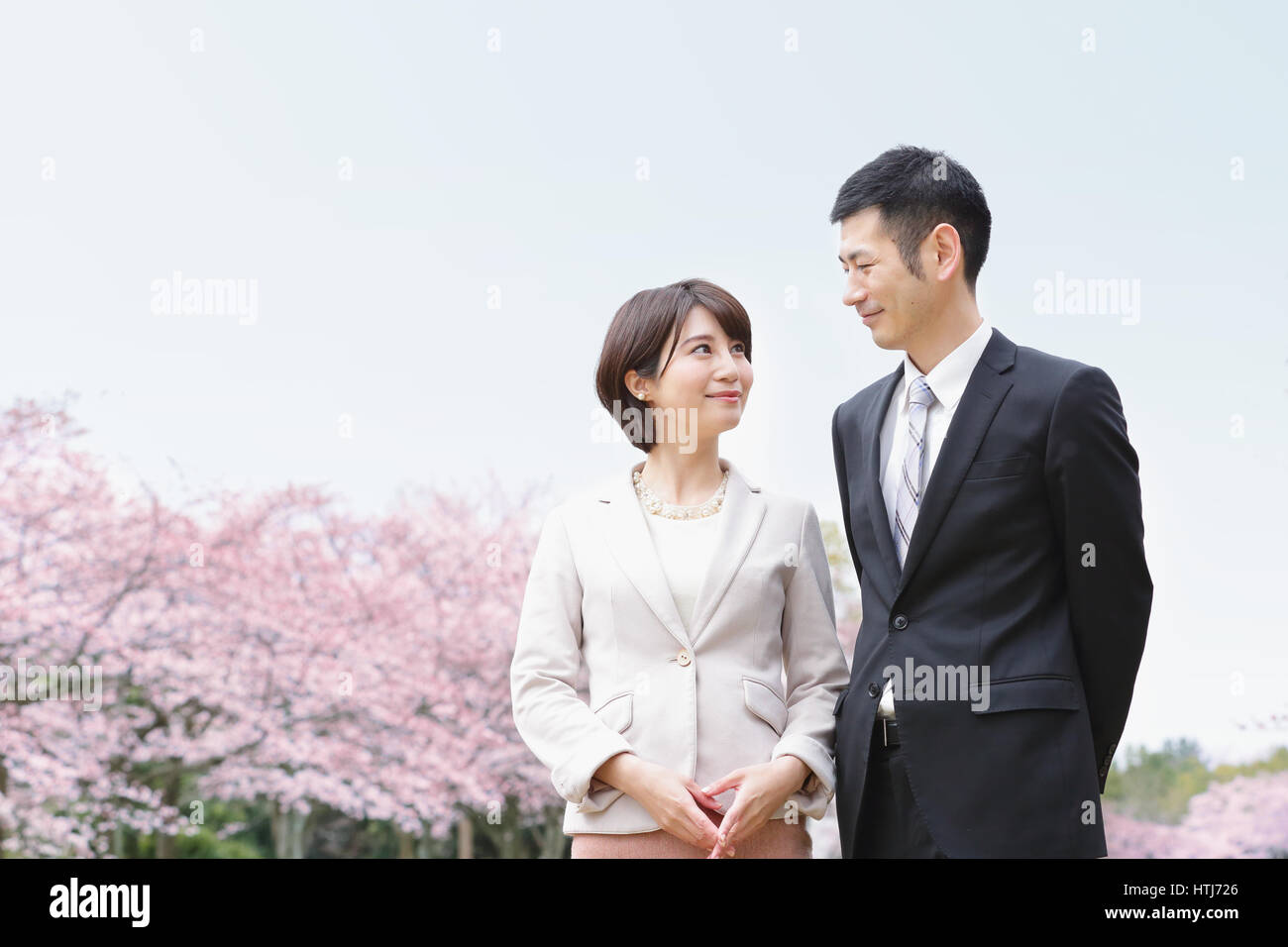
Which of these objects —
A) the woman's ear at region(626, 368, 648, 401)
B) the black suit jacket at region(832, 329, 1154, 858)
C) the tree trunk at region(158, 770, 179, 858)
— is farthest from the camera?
the tree trunk at region(158, 770, 179, 858)

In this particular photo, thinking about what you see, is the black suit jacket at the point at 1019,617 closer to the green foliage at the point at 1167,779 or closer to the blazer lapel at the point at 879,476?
the blazer lapel at the point at 879,476

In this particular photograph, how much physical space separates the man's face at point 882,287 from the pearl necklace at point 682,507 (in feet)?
1.46

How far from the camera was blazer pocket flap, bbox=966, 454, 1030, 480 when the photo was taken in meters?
2.33

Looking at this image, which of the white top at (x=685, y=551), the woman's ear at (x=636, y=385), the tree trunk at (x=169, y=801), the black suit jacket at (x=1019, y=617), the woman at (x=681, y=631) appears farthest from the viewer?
the tree trunk at (x=169, y=801)

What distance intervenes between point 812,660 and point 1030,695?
446mm

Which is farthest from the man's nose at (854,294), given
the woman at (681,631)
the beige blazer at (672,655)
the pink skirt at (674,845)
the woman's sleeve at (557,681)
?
the pink skirt at (674,845)

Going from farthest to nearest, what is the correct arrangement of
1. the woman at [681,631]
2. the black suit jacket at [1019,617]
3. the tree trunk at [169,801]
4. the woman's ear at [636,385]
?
1. the tree trunk at [169,801]
2. the woman's ear at [636,385]
3. the woman at [681,631]
4. the black suit jacket at [1019,617]

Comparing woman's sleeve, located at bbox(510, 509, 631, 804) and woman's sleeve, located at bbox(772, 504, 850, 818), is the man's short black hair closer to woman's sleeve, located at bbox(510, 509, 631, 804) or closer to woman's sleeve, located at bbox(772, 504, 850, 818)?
woman's sleeve, located at bbox(772, 504, 850, 818)

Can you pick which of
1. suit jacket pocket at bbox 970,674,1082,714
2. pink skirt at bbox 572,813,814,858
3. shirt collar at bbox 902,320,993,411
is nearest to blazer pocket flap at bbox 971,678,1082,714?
suit jacket pocket at bbox 970,674,1082,714

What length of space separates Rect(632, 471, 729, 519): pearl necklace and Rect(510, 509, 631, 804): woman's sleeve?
0.62 feet

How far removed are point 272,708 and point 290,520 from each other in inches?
57.2

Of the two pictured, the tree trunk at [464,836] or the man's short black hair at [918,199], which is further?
the tree trunk at [464,836]

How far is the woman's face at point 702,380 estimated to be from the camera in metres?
2.50
